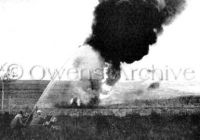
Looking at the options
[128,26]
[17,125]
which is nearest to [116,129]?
[17,125]

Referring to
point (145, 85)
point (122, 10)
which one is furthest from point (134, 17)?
point (145, 85)

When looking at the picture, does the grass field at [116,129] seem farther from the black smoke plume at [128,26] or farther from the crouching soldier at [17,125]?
the black smoke plume at [128,26]

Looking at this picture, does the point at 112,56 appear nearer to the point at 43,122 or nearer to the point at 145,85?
the point at 43,122

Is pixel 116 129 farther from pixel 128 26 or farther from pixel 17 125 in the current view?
pixel 128 26

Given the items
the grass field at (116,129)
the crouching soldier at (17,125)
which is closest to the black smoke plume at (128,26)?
the grass field at (116,129)

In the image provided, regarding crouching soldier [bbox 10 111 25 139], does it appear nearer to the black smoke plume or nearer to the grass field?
the grass field

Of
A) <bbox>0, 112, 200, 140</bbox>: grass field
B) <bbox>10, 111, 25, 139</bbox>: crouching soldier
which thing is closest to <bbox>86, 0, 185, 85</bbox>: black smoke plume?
<bbox>0, 112, 200, 140</bbox>: grass field
